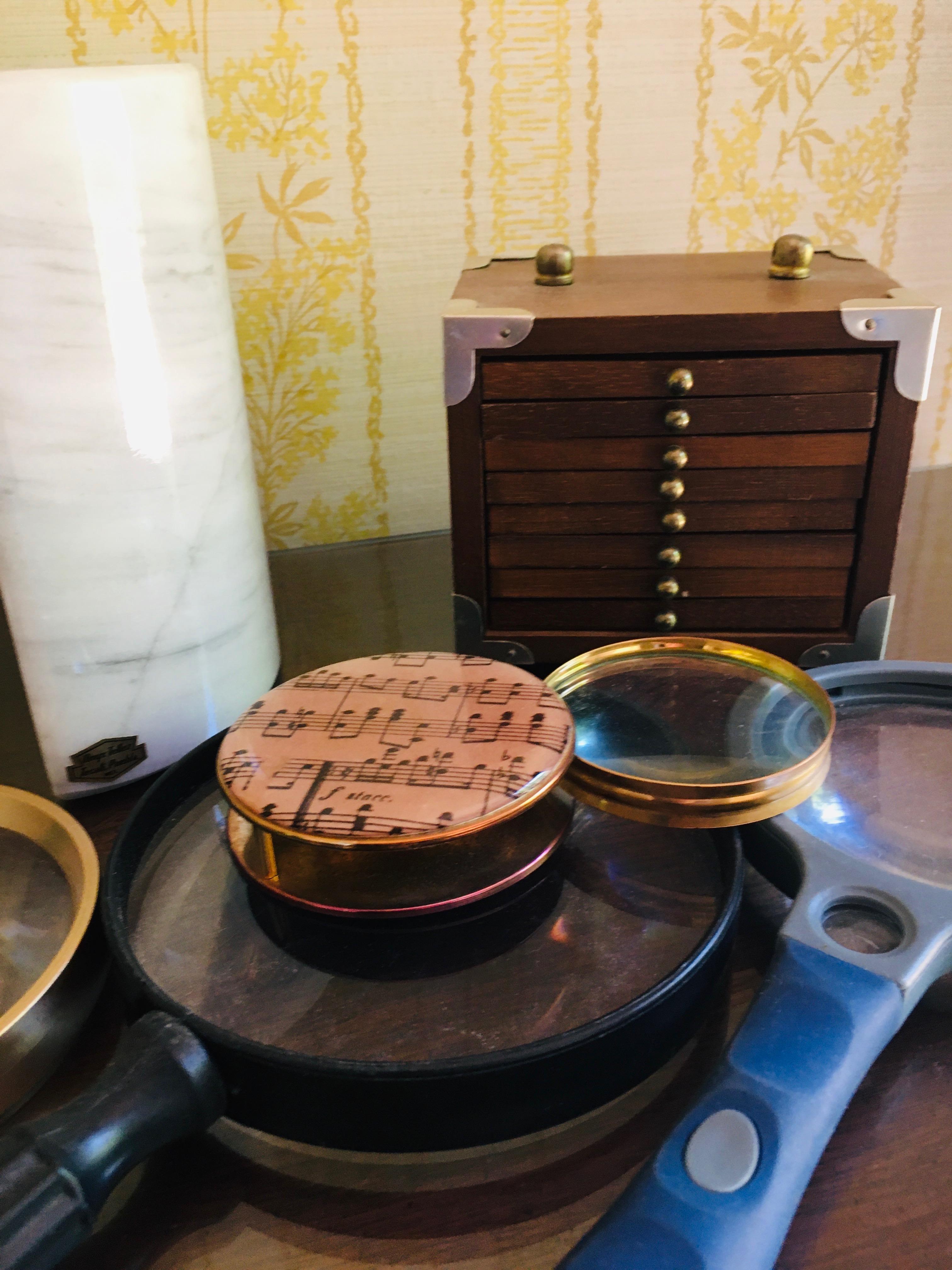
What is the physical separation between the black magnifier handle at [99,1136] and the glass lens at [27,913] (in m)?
0.10

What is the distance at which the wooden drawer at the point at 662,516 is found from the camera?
65 centimetres

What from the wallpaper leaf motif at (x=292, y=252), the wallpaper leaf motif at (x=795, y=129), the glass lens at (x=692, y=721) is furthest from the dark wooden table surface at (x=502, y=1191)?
the wallpaper leaf motif at (x=795, y=129)

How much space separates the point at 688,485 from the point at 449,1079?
0.41 meters

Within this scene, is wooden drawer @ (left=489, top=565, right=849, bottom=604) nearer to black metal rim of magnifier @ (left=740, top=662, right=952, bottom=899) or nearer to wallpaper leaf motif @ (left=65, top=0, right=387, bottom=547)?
black metal rim of magnifier @ (left=740, top=662, right=952, bottom=899)

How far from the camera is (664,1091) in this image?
42cm

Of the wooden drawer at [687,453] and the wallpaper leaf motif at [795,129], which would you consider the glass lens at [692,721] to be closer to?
the wooden drawer at [687,453]

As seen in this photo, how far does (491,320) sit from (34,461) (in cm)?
28

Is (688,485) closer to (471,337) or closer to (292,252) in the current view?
(471,337)

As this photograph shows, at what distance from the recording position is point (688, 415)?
0.63 meters

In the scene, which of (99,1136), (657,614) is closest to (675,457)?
(657,614)

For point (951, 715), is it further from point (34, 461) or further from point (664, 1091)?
point (34, 461)

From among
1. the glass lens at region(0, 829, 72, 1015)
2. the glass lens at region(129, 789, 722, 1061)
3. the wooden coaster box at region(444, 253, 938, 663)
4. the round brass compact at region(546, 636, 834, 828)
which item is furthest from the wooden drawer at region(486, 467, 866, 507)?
the glass lens at region(0, 829, 72, 1015)

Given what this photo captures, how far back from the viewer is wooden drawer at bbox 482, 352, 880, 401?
61 cm

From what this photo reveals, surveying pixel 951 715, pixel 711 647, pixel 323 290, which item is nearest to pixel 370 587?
pixel 323 290
